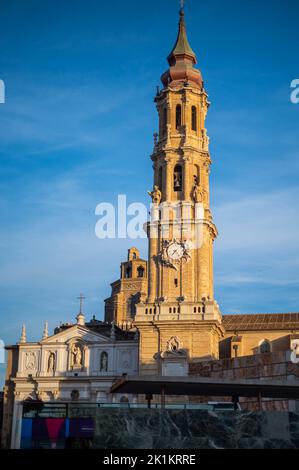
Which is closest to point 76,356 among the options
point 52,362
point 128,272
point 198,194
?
point 52,362

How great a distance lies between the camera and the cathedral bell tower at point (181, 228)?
6328 cm

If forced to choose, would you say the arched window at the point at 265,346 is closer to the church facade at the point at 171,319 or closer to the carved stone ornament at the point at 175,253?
the church facade at the point at 171,319

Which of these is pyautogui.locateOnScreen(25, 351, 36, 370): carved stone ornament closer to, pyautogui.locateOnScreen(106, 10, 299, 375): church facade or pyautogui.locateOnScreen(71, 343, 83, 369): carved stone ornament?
pyautogui.locateOnScreen(71, 343, 83, 369): carved stone ornament

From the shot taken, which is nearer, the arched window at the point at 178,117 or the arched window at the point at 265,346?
the arched window at the point at 178,117

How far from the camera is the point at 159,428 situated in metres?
34.0

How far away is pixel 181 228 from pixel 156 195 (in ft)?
14.2

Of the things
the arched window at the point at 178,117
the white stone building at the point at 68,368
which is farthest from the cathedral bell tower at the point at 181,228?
the white stone building at the point at 68,368

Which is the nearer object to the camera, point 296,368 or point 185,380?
point 185,380

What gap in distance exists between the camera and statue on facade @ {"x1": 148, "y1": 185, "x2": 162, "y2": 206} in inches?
2689

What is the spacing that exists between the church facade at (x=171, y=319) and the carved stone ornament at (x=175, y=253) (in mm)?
92

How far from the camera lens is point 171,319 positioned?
208 ft
